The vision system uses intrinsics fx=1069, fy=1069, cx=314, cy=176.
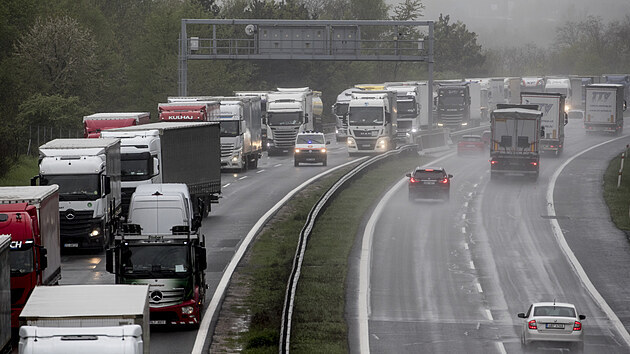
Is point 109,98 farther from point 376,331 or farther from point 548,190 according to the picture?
point 376,331

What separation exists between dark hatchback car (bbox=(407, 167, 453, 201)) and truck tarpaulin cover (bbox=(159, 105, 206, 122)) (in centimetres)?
1115

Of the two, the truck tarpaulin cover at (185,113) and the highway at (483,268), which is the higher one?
the truck tarpaulin cover at (185,113)

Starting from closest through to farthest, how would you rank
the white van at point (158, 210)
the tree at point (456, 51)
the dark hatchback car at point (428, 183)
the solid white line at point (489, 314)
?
the solid white line at point (489, 314), the white van at point (158, 210), the dark hatchback car at point (428, 183), the tree at point (456, 51)

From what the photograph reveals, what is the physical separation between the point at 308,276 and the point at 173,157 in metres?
10.9

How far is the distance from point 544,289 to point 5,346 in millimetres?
18801

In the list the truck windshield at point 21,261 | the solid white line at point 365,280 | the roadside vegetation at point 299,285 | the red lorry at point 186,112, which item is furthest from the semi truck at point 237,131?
the truck windshield at point 21,261

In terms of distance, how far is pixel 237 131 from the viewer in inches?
2457

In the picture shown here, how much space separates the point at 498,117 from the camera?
61.9 meters

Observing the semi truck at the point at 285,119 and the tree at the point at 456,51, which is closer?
the semi truck at the point at 285,119

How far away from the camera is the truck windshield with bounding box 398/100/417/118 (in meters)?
86.2

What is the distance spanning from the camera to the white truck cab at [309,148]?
68.5 meters

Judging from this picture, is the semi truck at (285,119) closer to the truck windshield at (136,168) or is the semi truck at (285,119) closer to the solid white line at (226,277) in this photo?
the solid white line at (226,277)

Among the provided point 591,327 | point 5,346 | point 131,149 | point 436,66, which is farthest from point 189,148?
point 436,66

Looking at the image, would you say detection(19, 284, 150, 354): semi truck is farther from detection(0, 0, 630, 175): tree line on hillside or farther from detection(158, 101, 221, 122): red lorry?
detection(158, 101, 221, 122): red lorry
